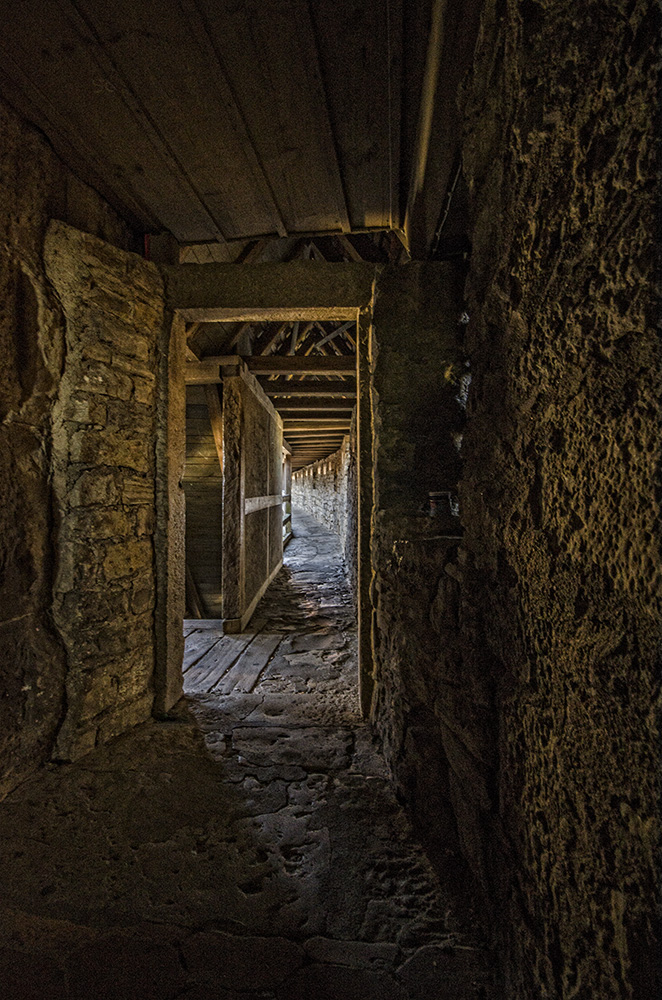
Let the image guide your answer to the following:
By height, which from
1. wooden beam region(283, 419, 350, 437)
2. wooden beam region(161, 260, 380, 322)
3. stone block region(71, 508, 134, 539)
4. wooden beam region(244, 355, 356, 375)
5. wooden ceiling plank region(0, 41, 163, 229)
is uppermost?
wooden ceiling plank region(0, 41, 163, 229)

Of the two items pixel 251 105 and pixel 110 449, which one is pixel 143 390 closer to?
pixel 110 449

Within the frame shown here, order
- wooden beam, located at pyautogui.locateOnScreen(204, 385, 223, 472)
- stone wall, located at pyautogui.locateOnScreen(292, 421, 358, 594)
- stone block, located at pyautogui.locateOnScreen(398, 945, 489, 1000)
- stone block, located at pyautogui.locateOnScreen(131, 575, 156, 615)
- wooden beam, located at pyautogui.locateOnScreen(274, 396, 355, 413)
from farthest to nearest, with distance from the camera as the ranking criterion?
stone wall, located at pyautogui.locateOnScreen(292, 421, 358, 594), wooden beam, located at pyautogui.locateOnScreen(274, 396, 355, 413), wooden beam, located at pyautogui.locateOnScreen(204, 385, 223, 472), stone block, located at pyautogui.locateOnScreen(131, 575, 156, 615), stone block, located at pyautogui.locateOnScreen(398, 945, 489, 1000)

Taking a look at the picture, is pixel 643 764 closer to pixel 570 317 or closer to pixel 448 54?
pixel 570 317

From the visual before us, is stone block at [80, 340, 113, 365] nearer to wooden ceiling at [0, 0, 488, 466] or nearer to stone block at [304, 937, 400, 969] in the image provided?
wooden ceiling at [0, 0, 488, 466]

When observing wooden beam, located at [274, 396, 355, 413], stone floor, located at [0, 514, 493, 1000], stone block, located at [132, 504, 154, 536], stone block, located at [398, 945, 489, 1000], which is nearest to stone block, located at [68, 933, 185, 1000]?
stone floor, located at [0, 514, 493, 1000]

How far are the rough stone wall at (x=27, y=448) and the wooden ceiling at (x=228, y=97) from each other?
0.24 meters

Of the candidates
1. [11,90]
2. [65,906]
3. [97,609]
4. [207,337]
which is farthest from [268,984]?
[207,337]

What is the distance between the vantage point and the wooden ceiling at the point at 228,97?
1356 mm

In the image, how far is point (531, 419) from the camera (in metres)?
0.99

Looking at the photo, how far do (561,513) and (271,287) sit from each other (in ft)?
7.12

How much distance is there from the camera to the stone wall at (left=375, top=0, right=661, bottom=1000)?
0.62 metres

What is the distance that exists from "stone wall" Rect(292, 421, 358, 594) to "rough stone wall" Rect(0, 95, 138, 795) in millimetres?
4739

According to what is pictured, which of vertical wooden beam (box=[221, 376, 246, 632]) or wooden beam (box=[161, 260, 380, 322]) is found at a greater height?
wooden beam (box=[161, 260, 380, 322])

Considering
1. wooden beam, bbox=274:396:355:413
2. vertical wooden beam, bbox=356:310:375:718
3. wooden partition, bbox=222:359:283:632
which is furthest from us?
wooden beam, bbox=274:396:355:413
